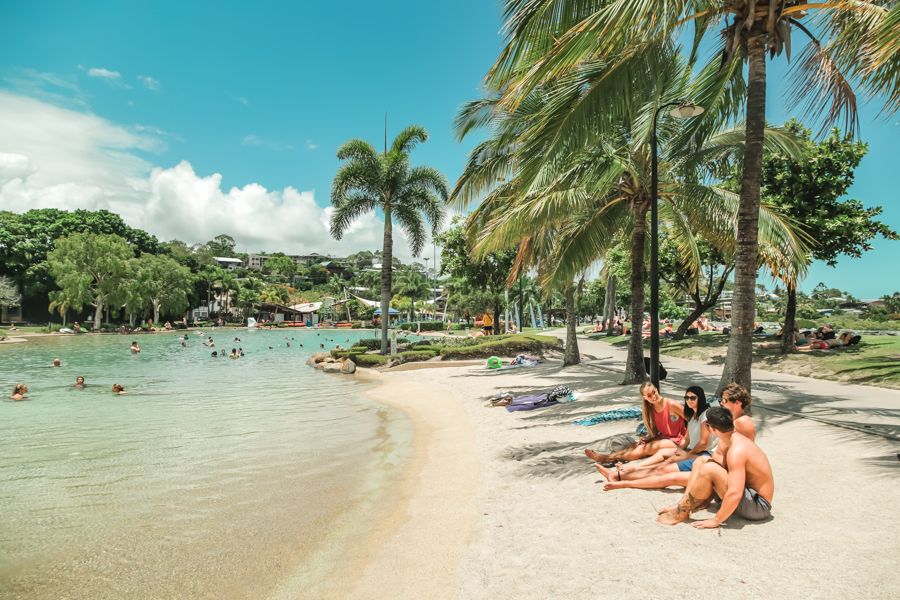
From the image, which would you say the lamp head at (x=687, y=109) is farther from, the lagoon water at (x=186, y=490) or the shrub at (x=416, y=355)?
the shrub at (x=416, y=355)

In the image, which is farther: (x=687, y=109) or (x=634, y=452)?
(x=687, y=109)

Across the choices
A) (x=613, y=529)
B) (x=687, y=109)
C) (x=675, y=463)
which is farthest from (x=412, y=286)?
(x=613, y=529)

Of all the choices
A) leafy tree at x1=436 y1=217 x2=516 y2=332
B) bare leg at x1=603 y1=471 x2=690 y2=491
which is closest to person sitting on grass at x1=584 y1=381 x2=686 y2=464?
bare leg at x1=603 y1=471 x2=690 y2=491

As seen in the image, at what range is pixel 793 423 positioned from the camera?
25.6ft

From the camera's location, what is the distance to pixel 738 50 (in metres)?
8.55

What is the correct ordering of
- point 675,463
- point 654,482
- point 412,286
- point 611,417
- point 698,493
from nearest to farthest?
point 698,493
point 654,482
point 675,463
point 611,417
point 412,286

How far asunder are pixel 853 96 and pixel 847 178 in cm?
1039

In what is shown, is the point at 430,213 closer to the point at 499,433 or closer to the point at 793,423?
the point at 499,433

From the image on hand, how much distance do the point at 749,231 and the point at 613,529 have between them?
579 centimetres

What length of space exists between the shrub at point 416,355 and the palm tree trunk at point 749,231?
52.5 feet

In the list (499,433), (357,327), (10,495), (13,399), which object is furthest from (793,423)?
(357,327)

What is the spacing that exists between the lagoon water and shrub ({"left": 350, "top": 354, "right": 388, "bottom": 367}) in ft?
23.2

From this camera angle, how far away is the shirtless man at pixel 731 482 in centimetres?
421

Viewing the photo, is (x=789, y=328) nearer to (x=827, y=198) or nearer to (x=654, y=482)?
(x=827, y=198)
